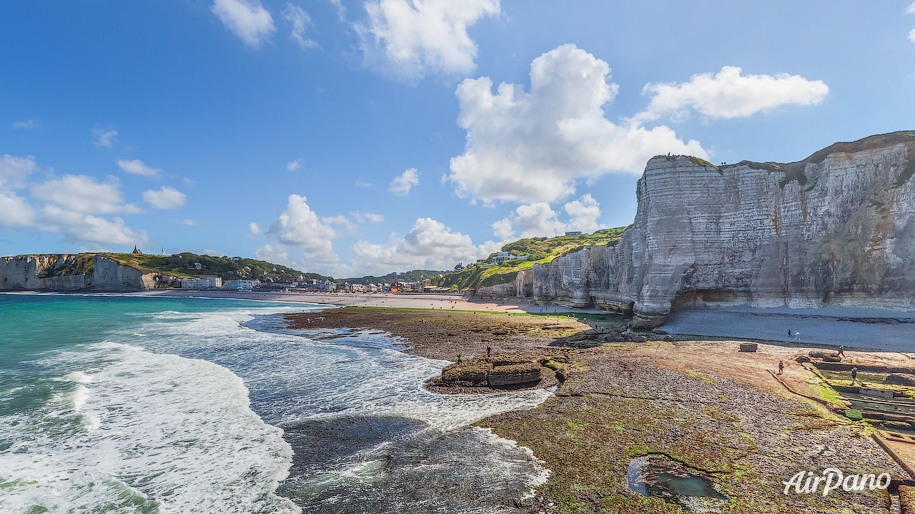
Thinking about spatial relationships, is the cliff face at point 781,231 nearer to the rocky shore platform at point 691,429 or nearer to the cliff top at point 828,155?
the cliff top at point 828,155

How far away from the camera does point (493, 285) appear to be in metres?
93.9

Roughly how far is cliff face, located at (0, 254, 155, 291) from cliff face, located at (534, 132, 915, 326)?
154004mm

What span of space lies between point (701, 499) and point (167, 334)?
4689 cm

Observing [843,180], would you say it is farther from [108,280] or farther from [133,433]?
[108,280]

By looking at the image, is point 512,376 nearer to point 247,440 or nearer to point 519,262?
point 247,440

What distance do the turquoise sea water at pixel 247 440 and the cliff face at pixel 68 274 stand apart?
129 meters

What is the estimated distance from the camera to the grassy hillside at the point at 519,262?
96125 millimetres

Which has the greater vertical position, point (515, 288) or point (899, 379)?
point (515, 288)

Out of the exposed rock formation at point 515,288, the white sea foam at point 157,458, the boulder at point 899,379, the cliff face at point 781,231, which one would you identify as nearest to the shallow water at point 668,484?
the white sea foam at point 157,458

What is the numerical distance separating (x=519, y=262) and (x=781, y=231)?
83674mm

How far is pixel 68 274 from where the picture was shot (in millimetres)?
132000

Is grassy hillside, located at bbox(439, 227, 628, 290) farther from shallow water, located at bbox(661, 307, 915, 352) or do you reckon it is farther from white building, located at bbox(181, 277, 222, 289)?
white building, located at bbox(181, 277, 222, 289)

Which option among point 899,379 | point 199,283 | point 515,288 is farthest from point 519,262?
point 199,283

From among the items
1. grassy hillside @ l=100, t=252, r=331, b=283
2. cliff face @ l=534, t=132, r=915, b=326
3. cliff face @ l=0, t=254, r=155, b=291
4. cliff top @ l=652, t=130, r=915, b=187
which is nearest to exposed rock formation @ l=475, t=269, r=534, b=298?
cliff face @ l=534, t=132, r=915, b=326
